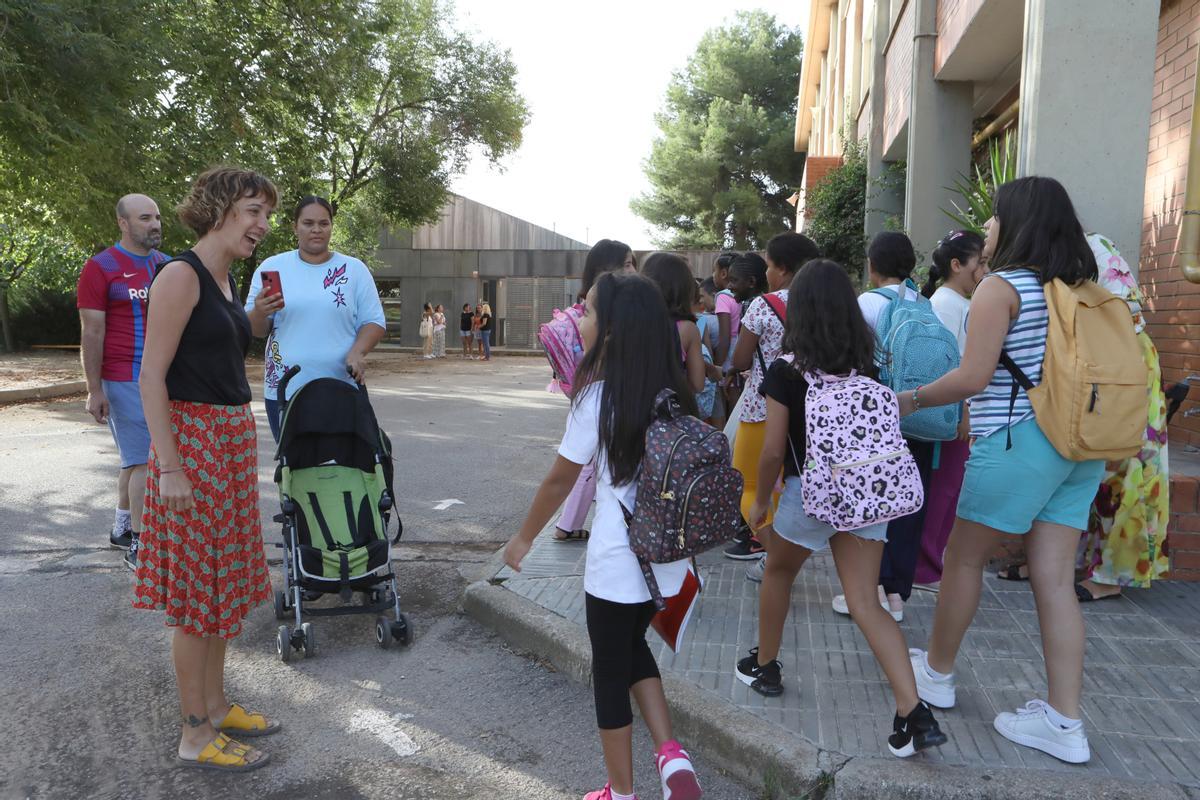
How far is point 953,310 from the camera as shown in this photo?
454 centimetres

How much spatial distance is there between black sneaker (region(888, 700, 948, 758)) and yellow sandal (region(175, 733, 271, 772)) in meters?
2.20

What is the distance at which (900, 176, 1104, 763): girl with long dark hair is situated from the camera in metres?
2.98

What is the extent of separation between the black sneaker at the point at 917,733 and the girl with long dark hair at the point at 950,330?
1.53 metres

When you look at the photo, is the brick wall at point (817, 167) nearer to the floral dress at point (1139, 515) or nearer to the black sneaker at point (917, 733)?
the floral dress at point (1139, 515)

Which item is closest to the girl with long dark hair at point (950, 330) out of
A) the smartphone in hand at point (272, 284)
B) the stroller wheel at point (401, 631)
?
the stroller wheel at point (401, 631)

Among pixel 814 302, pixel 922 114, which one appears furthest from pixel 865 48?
pixel 814 302

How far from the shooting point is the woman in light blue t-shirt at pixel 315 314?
467 centimetres

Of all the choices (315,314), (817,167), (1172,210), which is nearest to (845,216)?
(817,167)

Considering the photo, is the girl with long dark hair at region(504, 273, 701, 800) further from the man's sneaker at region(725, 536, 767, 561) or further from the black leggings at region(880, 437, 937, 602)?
the man's sneaker at region(725, 536, 767, 561)

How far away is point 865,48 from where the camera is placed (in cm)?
1755

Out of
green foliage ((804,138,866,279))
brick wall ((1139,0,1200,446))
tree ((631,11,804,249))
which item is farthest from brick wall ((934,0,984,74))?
tree ((631,11,804,249))

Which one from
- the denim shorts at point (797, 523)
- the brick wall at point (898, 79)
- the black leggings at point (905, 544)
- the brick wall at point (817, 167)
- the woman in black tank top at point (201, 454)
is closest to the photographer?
the woman in black tank top at point (201, 454)

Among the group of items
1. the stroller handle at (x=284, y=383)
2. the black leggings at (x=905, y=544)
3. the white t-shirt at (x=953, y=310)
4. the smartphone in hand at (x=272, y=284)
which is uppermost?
the smartphone in hand at (x=272, y=284)

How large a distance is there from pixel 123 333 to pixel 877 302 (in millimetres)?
4312
